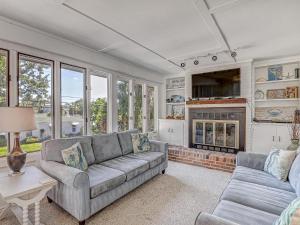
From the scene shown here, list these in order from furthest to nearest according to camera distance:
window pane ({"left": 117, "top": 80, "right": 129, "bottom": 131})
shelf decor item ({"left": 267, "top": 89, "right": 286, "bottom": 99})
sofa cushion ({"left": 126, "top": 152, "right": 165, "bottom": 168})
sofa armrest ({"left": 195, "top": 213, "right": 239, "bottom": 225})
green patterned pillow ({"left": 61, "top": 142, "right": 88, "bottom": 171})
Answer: window pane ({"left": 117, "top": 80, "right": 129, "bottom": 131})
shelf decor item ({"left": 267, "top": 89, "right": 286, "bottom": 99})
sofa cushion ({"left": 126, "top": 152, "right": 165, "bottom": 168})
green patterned pillow ({"left": 61, "top": 142, "right": 88, "bottom": 171})
sofa armrest ({"left": 195, "top": 213, "right": 239, "bottom": 225})

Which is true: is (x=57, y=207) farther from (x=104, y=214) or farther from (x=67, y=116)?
(x=67, y=116)

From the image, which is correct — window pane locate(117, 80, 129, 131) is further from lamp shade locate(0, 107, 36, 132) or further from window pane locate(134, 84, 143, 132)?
lamp shade locate(0, 107, 36, 132)

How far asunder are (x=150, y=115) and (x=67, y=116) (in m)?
2.86

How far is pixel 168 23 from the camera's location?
2418mm

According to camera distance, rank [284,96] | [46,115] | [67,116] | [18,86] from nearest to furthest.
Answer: [18,86] < [46,115] < [67,116] < [284,96]

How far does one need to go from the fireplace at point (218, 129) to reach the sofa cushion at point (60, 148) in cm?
311

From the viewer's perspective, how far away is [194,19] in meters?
2.29

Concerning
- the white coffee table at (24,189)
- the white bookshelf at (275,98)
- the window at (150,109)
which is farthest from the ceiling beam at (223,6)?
the window at (150,109)

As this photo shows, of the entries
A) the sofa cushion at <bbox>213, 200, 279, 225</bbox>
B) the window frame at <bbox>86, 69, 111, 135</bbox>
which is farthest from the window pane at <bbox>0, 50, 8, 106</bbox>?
the sofa cushion at <bbox>213, 200, 279, 225</bbox>

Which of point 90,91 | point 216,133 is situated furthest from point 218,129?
point 90,91

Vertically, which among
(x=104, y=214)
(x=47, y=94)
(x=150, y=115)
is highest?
(x=47, y=94)

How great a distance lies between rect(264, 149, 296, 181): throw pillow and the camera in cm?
201

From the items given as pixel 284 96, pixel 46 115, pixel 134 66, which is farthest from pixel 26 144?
pixel 284 96

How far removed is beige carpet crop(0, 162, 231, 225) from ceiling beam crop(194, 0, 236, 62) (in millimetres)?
2365
